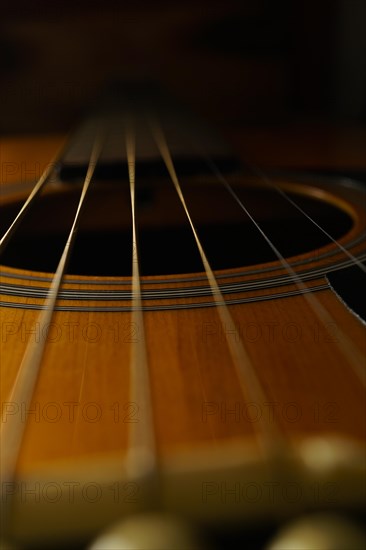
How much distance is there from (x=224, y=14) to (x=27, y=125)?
67 centimetres

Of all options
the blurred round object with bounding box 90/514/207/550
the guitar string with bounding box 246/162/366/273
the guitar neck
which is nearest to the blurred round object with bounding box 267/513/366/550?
the blurred round object with bounding box 90/514/207/550

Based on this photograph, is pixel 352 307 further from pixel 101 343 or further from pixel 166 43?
pixel 166 43

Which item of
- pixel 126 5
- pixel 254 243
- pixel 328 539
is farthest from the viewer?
pixel 126 5

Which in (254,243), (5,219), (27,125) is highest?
(27,125)

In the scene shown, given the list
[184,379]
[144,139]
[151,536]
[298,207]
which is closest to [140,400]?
[184,379]

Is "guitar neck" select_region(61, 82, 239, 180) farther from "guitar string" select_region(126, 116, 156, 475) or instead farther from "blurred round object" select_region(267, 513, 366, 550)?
"blurred round object" select_region(267, 513, 366, 550)

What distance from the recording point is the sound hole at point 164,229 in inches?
28.7

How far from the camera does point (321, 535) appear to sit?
8.3 inches

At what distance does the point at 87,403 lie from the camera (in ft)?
1.20

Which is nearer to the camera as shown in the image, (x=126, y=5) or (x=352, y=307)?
(x=352, y=307)

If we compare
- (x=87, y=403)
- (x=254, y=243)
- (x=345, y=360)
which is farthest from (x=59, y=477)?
(x=254, y=243)

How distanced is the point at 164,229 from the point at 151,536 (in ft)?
2.31

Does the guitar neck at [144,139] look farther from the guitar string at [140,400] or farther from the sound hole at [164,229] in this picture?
the guitar string at [140,400]

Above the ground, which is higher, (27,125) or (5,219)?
(27,125)
